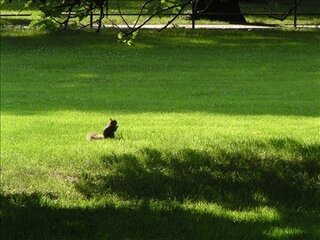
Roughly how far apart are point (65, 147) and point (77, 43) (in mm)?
17245

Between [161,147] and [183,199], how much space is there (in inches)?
113

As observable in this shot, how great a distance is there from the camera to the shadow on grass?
7945mm

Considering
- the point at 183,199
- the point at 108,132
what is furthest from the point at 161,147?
the point at 183,199

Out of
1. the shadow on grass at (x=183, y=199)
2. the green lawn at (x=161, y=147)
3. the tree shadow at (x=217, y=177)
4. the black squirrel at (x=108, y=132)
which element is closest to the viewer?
the shadow on grass at (x=183, y=199)

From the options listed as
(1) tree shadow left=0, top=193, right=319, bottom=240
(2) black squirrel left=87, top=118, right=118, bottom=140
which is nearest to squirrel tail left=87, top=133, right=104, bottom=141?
(2) black squirrel left=87, top=118, right=118, bottom=140

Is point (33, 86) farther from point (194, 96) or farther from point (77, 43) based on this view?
point (77, 43)

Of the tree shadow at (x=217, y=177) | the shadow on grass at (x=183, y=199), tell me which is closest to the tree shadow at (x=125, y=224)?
the shadow on grass at (x=183, y=199)

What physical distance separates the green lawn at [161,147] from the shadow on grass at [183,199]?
0.02 meters

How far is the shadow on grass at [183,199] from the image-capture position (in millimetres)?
7945

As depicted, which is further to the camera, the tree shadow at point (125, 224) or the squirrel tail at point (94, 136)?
the squirrel tail at point (94, 136)

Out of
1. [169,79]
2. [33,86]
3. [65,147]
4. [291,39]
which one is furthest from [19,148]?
[291,39]

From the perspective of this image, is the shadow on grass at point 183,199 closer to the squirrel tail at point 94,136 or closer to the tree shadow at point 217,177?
the tree shadow at point 217,177

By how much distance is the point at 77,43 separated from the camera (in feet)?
96.8

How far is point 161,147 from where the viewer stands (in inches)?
476
